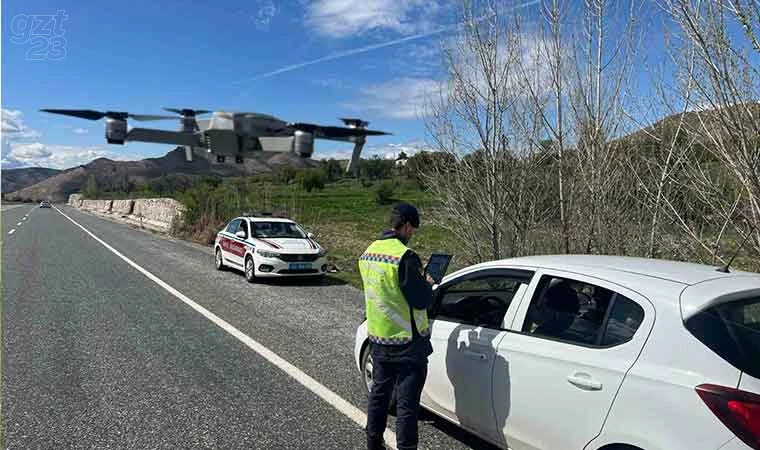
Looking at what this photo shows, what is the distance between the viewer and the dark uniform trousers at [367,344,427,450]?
3.42 m

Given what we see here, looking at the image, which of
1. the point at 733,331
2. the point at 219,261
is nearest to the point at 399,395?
the point at 733,331

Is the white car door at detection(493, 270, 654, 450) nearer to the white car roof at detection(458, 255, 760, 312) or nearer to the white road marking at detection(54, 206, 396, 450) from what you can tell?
the white car roof at detection(458, 255, 760, 312)

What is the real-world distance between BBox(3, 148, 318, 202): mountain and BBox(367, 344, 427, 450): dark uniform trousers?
310 cm

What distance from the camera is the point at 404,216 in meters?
3.66

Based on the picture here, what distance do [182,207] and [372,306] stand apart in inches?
989

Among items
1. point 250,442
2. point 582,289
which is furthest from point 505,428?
point 250,442

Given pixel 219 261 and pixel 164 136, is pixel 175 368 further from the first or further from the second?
pixel 219 261

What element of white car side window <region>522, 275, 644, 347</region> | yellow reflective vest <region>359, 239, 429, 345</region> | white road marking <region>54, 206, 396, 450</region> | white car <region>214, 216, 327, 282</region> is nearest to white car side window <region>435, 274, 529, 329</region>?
white car side window <region>522, 275, 644, 347</region>

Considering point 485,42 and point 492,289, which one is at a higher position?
→ point 485,42

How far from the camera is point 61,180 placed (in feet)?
581

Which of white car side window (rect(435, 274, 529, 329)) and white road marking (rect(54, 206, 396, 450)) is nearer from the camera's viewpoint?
white car side window (rect(435, 274, 529, 329))

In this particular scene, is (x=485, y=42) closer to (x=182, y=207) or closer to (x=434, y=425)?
(x=434, y=425)

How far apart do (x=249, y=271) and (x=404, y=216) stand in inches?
369

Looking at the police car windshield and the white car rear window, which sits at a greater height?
the white car rear window
